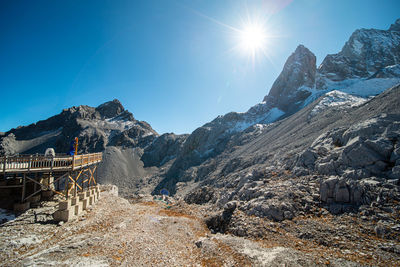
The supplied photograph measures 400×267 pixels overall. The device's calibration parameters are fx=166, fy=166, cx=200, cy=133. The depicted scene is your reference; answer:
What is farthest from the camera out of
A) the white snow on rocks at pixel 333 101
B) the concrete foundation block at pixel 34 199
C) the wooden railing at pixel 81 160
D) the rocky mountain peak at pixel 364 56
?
the rocky mountain peak at pixel 364 56

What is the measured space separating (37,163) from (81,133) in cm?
10033

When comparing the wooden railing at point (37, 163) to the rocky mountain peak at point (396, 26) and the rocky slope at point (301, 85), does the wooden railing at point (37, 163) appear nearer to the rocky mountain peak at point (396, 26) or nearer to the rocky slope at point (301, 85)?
the rocky slope at point (301, 85)

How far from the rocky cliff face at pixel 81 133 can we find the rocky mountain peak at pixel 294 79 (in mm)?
81051

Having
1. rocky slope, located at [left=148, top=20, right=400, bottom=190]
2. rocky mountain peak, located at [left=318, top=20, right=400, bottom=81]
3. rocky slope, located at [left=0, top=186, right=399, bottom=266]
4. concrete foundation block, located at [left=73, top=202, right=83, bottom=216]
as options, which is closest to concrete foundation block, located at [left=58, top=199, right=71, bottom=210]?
concrete foundation block, located at [left=73, top=202, right=83, bottom=216]

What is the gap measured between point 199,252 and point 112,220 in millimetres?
7263

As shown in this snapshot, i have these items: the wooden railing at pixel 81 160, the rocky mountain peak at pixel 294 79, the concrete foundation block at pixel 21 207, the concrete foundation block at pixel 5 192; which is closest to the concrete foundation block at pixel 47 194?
the concrete foundation block at pixel 5 192

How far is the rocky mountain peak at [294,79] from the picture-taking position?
3527 inches

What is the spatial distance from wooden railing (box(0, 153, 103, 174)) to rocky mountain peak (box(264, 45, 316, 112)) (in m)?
91.4

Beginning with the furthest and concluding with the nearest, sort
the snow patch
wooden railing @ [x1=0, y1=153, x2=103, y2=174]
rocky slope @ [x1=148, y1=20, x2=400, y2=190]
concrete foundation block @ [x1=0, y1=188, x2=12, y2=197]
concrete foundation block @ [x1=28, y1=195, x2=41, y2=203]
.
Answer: rocky slope @ [x1=148, y1=20, x2=400, y2=190]
concrete foundation block @ [x1=28, y1=195, x2=41, y2=203]
concrete foundation block @ [x1=0, y1=188, x2=12, y2=197]
wooden railing @ [x1=0, y1=153, x2=103, y2=174]
the snow patch

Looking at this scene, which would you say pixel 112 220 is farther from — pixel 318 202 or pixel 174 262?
pixel 318 202

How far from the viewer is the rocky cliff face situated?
92375 millimetres

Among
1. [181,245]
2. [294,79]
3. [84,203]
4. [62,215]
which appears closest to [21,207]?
[62,215]

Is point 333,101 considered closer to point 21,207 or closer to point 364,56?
point 21,207

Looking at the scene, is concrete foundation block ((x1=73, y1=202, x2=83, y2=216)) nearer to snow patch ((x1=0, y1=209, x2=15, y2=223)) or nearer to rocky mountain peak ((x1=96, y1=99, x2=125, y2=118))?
snow patch ((x1=0, y1=209, x2=15, y2=223))
